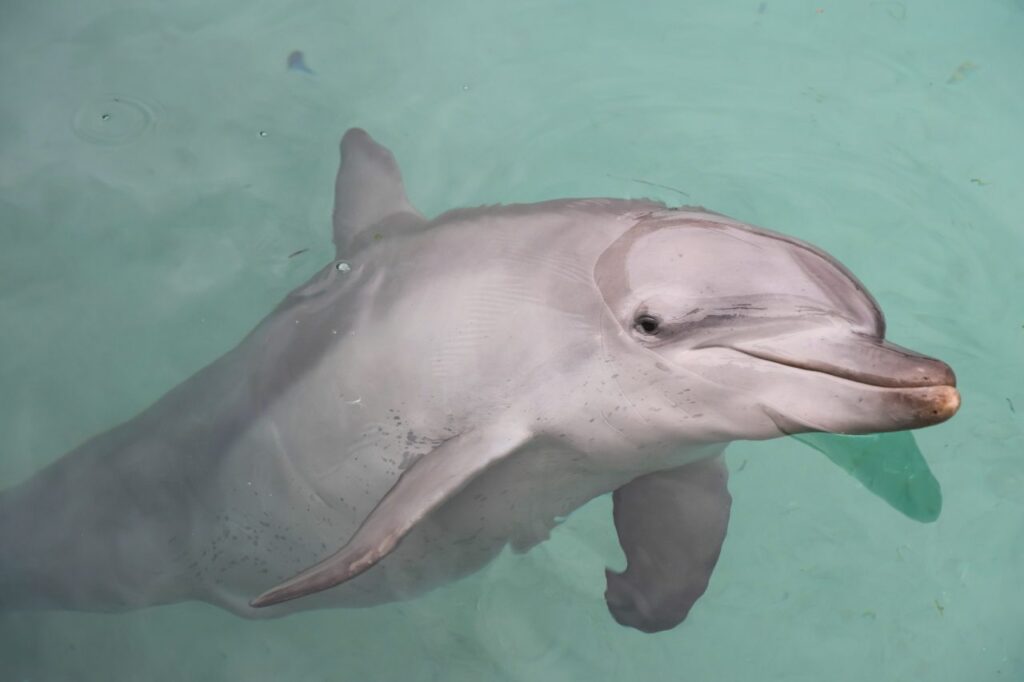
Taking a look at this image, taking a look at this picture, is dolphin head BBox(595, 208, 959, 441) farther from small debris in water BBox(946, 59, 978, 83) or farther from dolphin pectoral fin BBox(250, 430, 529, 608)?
small debris in water BBox(946, 59, 978, 83)

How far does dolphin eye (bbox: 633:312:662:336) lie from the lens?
10.2 ft

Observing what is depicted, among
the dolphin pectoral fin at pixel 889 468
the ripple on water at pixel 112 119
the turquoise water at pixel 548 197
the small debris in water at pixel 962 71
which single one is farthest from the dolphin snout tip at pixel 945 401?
the small debris in water at pixel 962 71

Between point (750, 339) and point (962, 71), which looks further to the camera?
point (962, 71)

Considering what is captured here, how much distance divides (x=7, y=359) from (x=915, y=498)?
5.48 metres

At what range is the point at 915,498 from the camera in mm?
5379

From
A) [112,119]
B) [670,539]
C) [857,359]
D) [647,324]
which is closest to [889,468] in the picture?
[670,539]

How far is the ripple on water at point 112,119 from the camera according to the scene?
6.19 metres

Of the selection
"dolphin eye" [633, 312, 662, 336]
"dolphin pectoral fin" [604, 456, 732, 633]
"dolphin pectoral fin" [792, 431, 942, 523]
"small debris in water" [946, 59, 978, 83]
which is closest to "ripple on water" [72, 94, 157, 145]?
"dolphin pectoral fin" [604, 456, 732, 633]

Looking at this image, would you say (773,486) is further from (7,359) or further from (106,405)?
(7,359)

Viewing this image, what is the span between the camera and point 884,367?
2.57m

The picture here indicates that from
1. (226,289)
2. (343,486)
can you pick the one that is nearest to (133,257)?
(226,289)

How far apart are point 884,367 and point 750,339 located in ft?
1.44

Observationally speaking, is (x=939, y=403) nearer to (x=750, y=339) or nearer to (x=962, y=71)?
(x=750, y=339)

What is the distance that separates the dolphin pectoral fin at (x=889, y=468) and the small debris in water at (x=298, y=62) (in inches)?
172
